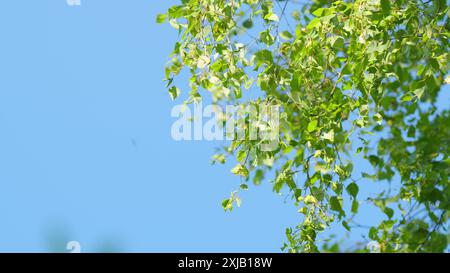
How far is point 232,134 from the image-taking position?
15.0ft

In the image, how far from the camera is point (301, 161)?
4484 mm

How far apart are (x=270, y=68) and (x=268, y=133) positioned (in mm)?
432

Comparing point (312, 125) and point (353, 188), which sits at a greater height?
point (312, 125)

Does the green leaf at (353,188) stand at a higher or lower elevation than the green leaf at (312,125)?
lower

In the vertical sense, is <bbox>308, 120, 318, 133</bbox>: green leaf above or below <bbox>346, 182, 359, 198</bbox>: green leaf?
above

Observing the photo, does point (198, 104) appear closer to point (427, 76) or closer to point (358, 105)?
point (358, 105)
